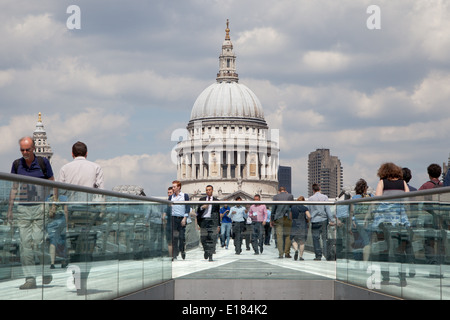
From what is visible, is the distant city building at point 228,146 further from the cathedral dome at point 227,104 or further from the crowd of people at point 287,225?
the crowd of people at point 287,225

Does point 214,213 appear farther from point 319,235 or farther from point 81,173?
point 81,173

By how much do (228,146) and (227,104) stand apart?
864cm

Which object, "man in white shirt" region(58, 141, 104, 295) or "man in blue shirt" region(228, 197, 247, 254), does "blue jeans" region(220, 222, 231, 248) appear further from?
"man in white shirt" region(58, 141, 104, 295)

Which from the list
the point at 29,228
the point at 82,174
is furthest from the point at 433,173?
the point at 29,228

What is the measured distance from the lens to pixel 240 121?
158 m

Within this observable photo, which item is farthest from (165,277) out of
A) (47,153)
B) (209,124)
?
(47,153)

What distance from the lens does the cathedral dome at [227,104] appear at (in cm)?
15925

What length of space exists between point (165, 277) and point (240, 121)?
143291 mm

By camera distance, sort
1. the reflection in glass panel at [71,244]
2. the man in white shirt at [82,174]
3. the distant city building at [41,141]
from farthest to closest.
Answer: the distant city building at [41,141]
the man in white shirt at [82,174]
the reflection in glass panel at [71,244]

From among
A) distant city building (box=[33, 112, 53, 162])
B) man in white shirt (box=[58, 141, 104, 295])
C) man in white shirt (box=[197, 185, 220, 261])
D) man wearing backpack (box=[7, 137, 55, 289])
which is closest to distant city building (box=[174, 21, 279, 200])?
distant city building (box=[33, 112, 53, 162])

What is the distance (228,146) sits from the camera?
156m

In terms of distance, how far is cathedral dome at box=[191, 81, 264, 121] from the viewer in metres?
159

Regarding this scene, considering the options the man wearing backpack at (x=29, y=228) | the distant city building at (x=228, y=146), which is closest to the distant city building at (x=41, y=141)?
the distant city building at (x=228, y=146)
